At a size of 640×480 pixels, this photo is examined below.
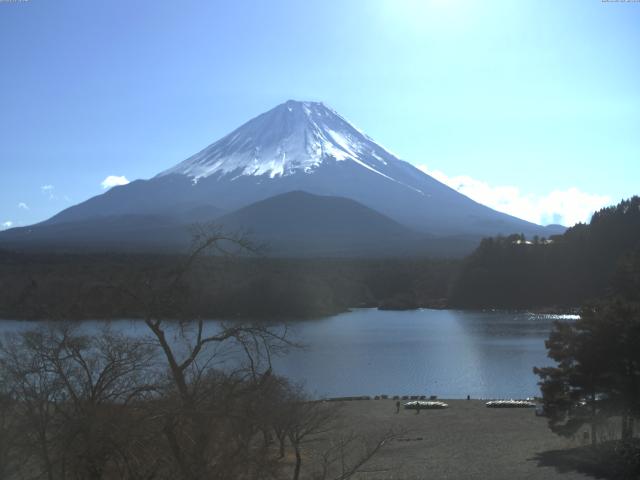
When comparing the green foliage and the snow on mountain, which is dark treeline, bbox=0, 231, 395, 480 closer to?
the green foliage

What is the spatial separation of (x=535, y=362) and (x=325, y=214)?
5573cm

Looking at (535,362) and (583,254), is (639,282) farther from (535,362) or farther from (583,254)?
(583,254)

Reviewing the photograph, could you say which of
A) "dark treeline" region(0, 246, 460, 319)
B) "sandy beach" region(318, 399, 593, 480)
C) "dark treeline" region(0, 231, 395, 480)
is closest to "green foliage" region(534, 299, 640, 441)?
"sandy beach" region(318, 399, 593, 480)

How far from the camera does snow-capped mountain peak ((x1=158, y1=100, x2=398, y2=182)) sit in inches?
3501

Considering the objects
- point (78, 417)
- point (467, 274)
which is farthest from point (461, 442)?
point (467, 274)

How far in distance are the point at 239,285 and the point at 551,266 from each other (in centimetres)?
3241

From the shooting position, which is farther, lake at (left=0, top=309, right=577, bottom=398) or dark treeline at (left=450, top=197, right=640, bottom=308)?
dark treeline at (left=450, top=197, right=640, bottom=308)

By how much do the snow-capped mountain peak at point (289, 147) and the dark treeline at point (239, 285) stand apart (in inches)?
1331

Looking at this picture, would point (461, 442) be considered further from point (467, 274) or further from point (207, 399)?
point (467, 274)

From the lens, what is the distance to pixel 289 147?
89.9 m

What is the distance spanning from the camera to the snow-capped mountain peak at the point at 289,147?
88.9 m

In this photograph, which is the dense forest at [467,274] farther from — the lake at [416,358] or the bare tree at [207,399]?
the bare tree at [207,399]

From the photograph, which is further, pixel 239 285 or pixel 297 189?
pixel 297 189

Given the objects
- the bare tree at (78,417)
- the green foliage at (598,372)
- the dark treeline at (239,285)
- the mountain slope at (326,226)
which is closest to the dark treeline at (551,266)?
the dark treeline at (239,285)
